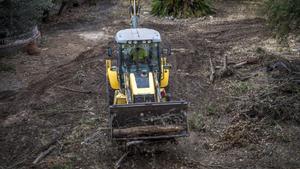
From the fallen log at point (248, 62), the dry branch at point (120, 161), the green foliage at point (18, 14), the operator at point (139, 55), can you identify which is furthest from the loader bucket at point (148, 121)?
the green foliage at point (18, 14)

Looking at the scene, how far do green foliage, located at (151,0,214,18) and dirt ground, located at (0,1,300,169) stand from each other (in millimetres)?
1230

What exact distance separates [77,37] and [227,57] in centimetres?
780

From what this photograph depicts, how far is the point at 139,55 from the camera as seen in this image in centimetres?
1208

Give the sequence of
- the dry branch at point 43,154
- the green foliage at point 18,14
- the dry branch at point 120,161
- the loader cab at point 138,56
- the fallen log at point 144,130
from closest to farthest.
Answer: the fallen log at point 144,130 < the dry branch at point 120,161 < the dry branch at point 43,154 < the loader cab at point 138,56 < the green foliage at point 18,14

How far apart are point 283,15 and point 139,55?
14.3 feet

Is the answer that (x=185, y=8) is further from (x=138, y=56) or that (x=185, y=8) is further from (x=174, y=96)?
(x=138, y=56)

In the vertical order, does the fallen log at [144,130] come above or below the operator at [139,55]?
below

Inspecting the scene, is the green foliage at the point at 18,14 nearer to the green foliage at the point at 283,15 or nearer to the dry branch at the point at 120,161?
the green foliage at the point at 283,15

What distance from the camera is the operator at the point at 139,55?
1205 centimetres

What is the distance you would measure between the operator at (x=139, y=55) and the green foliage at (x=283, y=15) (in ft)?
13.7

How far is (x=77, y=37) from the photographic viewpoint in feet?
73.9

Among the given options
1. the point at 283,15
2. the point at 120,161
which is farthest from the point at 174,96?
the point at 120,161

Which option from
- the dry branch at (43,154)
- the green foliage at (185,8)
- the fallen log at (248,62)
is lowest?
the green foliage at (185,8)

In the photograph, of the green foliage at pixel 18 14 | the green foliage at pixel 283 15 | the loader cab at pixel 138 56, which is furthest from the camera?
the green foliage at pixel 18 14
